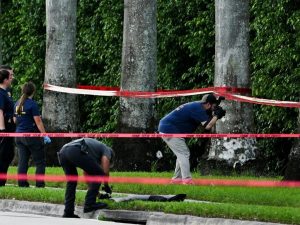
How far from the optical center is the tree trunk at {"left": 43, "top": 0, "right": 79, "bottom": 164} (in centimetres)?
2788

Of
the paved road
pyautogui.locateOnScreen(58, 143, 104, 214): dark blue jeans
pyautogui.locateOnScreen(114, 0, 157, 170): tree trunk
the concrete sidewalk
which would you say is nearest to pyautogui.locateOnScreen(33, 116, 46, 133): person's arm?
the concrete sidewalk

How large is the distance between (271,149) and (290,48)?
2.51 meters

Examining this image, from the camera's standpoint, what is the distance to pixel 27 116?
71.6 feet

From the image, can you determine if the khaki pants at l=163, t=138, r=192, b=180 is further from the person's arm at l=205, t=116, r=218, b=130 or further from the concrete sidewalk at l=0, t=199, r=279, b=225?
the concrete sidewalk at l=0, t=199, r=279, b=225

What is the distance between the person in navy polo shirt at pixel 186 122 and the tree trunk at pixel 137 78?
3751 mm

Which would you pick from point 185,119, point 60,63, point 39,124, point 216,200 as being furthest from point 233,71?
point 60,63

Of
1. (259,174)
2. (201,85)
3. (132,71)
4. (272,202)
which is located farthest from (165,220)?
(201,85)

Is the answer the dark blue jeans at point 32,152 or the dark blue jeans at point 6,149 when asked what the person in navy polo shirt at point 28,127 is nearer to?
the dark blue jeans at point 32,152

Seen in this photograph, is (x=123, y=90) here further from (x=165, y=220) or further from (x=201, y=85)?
(x=165, y=220)

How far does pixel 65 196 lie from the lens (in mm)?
18344

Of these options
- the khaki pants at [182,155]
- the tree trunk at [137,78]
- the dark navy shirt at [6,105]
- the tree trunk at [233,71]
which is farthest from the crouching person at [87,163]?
Answer: the tree trunk at [137,78]

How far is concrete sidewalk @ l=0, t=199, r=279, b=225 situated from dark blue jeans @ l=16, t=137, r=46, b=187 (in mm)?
1336

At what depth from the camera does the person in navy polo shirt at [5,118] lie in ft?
72.3

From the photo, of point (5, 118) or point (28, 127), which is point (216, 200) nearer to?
point (28, 127)
